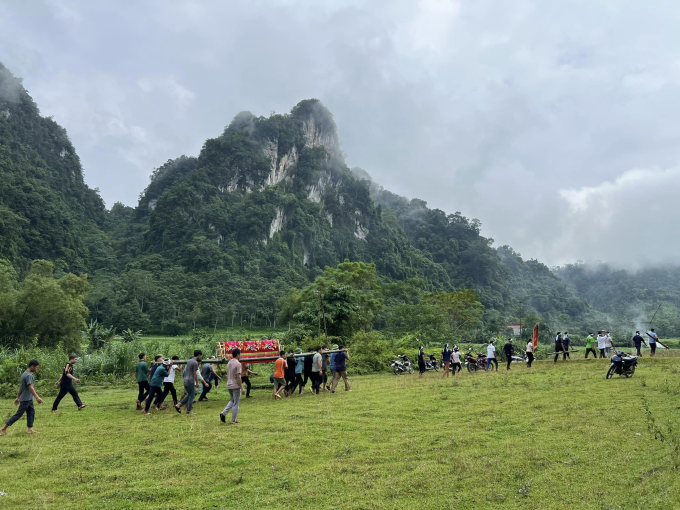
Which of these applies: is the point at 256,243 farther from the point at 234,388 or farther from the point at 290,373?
the point at 234,388

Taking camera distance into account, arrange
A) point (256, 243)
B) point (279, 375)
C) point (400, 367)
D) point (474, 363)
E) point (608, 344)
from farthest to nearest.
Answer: point (256, 243) → point (400, 367) → point (474, 363) → point (608, 344) → point (279, 375)

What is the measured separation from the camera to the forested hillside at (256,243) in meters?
53.9

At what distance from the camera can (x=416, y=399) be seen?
1051 centimetres

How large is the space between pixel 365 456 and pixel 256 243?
78.9 m

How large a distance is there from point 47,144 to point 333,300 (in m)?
94.0

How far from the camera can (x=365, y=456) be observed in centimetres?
596

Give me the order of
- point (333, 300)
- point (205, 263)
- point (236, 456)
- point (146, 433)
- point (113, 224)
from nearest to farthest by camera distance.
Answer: point (236, 456)
point (146, 433)
point (333, 300)
point (205, 263)
point (113, 224)

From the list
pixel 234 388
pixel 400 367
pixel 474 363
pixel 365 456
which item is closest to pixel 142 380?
pixel 234 388

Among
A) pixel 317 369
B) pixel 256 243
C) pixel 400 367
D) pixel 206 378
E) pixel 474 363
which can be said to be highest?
pixel 256 243

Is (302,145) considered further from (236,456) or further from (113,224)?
(236,456)

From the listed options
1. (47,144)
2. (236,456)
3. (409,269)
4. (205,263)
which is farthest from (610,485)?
(47,144)

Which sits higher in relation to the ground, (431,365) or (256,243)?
(256,243)

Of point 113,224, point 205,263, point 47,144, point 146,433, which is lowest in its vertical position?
point 146,433

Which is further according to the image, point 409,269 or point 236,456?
point 409,269
